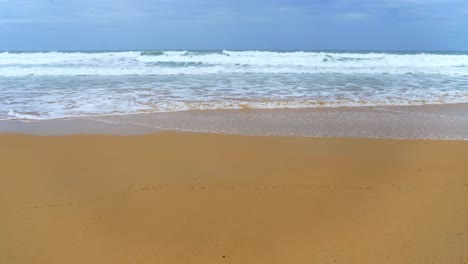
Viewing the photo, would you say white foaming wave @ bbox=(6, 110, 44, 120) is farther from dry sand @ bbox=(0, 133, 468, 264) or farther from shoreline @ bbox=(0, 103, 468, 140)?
dry sand @ bbox=(0, 133, 468, 264)

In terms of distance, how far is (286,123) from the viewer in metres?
7.87

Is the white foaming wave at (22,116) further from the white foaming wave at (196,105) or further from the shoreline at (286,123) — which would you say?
the shoreline at (286,123)

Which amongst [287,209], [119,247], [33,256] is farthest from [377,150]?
[33,256]

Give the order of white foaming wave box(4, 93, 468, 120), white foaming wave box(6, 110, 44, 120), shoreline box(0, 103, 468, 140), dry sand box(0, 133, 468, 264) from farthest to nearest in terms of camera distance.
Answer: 1. white foaming wave box(4, 93, 468, 120)
2. white foaming wave box(6, 110, 44, 120)
3. shoreline box(0, 103, 468, 140)
4. dry sand box(0, 133, 468, 264)

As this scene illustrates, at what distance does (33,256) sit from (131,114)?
6.10 m

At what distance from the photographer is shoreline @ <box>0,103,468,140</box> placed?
705 centimetres

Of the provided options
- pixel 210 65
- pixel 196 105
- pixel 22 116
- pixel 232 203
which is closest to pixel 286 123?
pixel 196 105

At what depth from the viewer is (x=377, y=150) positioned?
5902 mm

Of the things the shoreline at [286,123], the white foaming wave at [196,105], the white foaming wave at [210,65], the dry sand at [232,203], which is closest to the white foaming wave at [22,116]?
the white foaming wave at [196,105]

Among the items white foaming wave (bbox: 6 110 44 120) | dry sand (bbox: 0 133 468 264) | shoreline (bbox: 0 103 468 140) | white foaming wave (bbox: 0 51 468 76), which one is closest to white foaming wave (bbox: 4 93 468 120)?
white foaming wave (bbox: 6 110 44 120)

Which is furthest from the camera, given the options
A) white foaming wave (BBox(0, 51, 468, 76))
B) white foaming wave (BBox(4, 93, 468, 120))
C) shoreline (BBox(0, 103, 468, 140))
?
white foaming wave (BBox(0, 51, 468, 76))

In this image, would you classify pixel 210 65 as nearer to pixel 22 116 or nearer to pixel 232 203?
pixel 22 116

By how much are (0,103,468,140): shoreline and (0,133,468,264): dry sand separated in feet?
3.21

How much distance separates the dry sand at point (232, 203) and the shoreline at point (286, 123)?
3.21 feet
